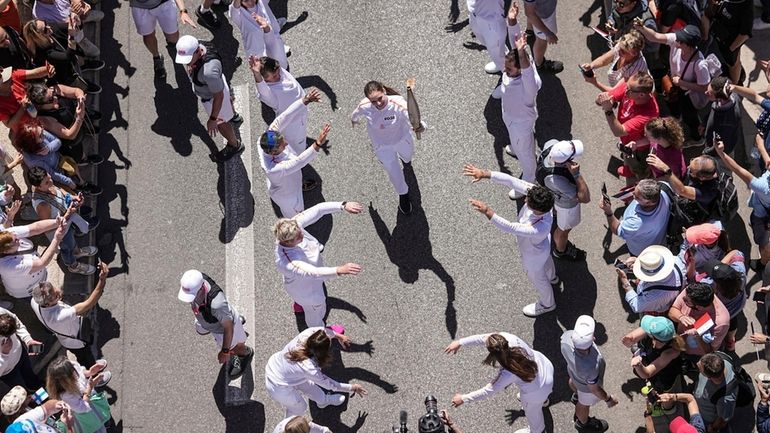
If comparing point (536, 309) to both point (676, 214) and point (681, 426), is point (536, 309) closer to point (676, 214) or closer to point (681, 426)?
point (676, 214)

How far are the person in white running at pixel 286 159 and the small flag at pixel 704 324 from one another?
436cm

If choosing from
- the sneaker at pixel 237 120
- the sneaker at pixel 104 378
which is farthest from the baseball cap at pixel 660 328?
the sneaker at pixel 237 120

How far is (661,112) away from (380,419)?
524cm

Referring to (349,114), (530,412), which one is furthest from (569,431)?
(349,114)

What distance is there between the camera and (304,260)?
1135 cm

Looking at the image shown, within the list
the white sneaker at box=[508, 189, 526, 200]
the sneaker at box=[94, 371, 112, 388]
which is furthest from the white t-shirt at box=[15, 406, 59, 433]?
the white sneaker at box=[508, 189, 526, 200]

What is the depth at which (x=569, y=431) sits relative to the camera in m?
11.6

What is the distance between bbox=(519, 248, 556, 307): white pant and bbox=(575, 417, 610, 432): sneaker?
4.62 feet

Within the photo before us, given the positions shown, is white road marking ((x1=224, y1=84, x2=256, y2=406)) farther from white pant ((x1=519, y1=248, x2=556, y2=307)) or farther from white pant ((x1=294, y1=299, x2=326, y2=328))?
white pant ((x1=519, y1=248, x2=556, y2=307))

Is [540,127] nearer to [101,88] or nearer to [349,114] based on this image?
[349,114]

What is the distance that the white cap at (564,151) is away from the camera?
36.7 feet

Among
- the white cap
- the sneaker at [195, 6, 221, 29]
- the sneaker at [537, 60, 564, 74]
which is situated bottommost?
the sneaker at [195, 6, 221, 29]

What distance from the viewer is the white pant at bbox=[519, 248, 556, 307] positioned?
11648mm

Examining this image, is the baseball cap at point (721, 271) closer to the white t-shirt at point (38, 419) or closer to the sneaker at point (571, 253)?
the sneaker at point (571, 253)
